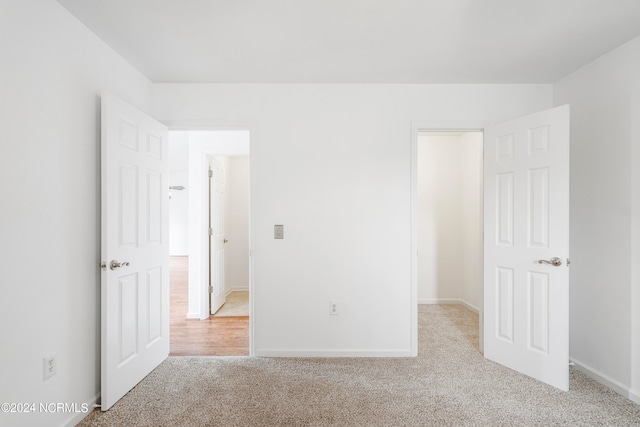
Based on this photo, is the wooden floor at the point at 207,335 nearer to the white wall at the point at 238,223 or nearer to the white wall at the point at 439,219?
the white wall at the point at 238,223

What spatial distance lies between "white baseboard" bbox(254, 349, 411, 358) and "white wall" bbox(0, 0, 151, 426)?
1.29m

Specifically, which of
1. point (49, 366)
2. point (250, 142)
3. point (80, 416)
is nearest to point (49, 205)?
point (49, 366)

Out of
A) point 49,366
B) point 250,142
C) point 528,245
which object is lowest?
point 49,366

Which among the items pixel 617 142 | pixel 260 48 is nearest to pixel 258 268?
pixel 260 48

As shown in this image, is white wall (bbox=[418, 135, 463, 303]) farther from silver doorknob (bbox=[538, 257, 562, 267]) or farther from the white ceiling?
silver doorknob (bbox=[538, 257, 562, 267])

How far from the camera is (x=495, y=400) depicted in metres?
2.19

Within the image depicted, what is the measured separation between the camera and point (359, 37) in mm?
2156

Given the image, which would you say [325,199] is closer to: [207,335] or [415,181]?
[415,181]

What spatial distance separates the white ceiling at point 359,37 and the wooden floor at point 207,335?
8.17ft

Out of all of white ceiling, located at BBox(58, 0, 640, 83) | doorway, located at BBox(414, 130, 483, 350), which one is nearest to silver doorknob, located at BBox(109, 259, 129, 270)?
white ceiling, located at BBox(58, 0, 640, 83)

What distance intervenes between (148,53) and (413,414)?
123 inches

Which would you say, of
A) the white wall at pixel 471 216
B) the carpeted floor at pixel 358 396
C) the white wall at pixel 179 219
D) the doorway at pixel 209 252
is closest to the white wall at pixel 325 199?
the carpeted floor at pixel 358 396

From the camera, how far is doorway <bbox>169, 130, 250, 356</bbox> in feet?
10.9

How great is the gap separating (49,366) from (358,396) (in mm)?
1860
